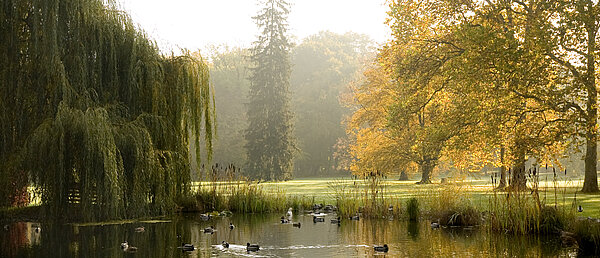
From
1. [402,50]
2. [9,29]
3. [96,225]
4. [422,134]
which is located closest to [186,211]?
[96,225]

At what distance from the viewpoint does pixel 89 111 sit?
48.0 ft

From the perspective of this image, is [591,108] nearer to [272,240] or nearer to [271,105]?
[272,240]

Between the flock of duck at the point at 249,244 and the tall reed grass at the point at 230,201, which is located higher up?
the tall reed grass at the point at 230,201

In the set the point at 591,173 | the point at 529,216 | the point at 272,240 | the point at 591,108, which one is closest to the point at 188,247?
the point at 272,240

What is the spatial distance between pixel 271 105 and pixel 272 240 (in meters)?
37.4

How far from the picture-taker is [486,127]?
19484 mm

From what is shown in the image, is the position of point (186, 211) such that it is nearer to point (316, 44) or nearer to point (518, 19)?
point (518, 19)

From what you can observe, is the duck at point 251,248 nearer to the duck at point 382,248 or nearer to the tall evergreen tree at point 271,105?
the duck at point 382,248

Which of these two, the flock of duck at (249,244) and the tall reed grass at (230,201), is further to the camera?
the tall reed grass at (230,201)

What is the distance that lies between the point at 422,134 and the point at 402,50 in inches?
138

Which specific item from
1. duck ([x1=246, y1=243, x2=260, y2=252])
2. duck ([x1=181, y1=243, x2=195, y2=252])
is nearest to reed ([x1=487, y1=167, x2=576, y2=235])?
duck ([x1=246, y1=243, x2=260, y2=252])

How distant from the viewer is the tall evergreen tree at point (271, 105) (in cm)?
4747

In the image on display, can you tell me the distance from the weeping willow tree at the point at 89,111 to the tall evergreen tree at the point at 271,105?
29.7 m

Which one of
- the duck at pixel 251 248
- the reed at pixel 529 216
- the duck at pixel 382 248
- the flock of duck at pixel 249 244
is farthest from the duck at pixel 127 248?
the reed at pixel 529 216
